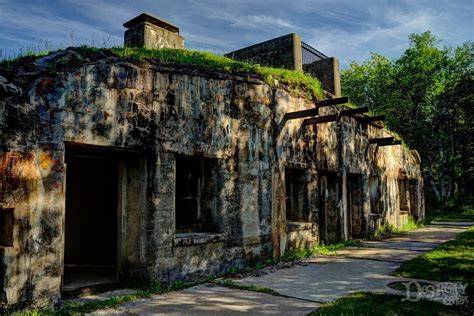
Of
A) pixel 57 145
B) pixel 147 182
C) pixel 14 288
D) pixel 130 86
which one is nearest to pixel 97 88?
pixel 130 86

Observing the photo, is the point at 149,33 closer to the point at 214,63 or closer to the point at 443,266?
the point at 214,63

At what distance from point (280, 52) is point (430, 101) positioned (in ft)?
76.4

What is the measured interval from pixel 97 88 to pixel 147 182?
4.70ft

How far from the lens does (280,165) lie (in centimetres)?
775

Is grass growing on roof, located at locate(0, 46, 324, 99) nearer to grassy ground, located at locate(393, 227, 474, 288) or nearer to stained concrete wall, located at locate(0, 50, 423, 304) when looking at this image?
stained concrete wall, located at locate(0, 50, 423, 304)

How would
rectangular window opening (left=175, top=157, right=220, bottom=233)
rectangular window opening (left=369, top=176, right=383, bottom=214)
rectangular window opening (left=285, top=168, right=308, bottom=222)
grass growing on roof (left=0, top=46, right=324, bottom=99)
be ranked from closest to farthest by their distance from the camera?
grass growing on roof (left=0, top=46, right=324, bottom=99) < rectangular window opening (left=175, top=157, right=220, bottom=233) < rectangular window opening (left=285, top=168, right=308, bottom=222) < rectangular window opening (left=369, top=176, right=383, bottom=214)

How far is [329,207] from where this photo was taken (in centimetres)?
1011

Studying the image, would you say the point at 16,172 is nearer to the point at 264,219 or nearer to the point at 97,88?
the point at 97,88

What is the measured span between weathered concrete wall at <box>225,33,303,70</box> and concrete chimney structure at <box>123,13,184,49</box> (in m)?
2.76

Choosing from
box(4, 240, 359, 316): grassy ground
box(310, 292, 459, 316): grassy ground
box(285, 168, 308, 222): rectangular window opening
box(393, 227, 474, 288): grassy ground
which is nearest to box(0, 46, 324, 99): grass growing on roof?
box(285, 168, 308, 222): rectangular window opening

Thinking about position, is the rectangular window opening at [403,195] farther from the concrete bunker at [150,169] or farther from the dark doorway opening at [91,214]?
the dark doorway opening at [91,214]

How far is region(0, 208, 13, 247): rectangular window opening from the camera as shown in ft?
13.3

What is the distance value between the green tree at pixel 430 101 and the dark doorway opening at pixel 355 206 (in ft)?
47.0

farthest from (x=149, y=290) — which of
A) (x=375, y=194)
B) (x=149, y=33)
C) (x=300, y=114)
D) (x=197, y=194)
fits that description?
(x=375, y=194)
